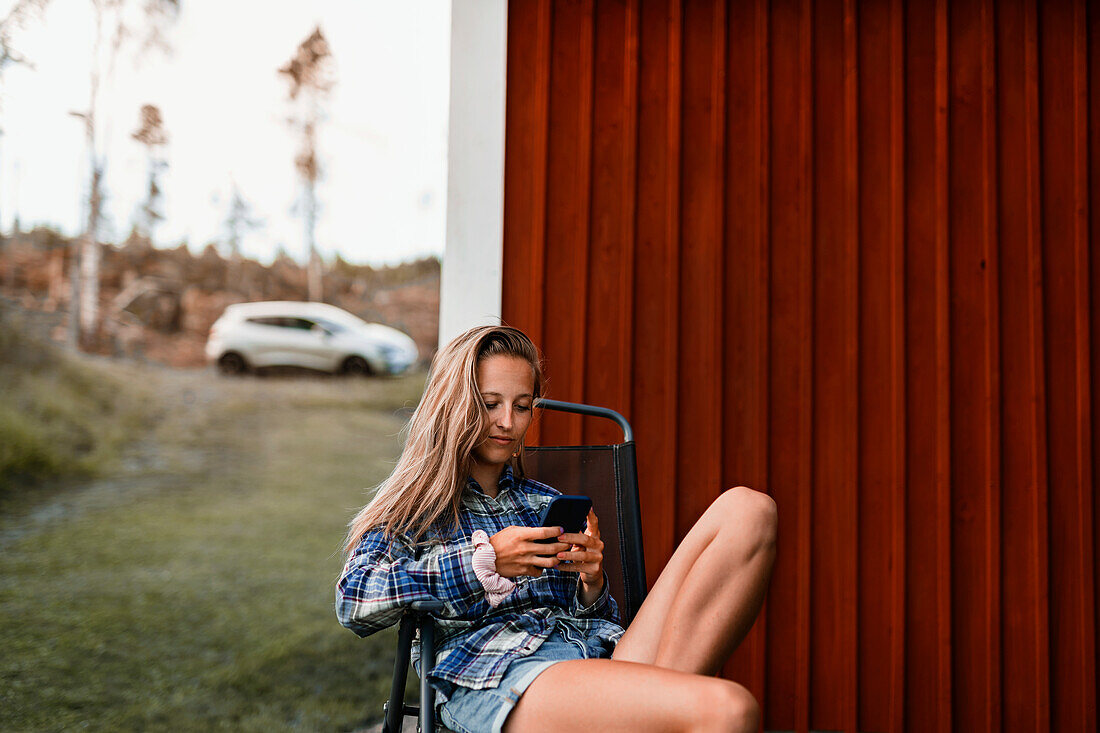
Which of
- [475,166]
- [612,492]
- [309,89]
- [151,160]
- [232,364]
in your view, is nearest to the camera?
[612,492]

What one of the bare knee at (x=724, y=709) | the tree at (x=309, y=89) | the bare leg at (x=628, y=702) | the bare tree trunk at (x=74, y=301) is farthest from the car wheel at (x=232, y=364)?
the bare knee at (x=724, y=709)

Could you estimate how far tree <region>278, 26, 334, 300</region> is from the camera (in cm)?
728

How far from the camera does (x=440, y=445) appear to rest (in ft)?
5.33

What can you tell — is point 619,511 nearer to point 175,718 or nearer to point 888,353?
point 888,353

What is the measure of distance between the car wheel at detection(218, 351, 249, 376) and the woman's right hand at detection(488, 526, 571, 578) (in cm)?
620

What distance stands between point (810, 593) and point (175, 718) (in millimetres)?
3533

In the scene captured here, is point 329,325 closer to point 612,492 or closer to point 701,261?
point 701,261

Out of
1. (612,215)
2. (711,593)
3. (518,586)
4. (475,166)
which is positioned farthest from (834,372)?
(518,586)

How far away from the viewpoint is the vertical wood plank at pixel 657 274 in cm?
276

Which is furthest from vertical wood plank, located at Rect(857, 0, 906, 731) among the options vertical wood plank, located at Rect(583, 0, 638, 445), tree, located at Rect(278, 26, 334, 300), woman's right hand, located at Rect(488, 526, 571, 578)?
tree, located at Rect(278, 26, 334, 300)

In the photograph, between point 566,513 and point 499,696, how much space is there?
1.07 ft

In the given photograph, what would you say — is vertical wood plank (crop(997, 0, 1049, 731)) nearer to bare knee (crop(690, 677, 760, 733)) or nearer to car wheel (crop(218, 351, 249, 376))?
bare knee (crop(690, 677, 760, 733))

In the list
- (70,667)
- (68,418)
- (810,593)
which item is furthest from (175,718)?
(810,593)

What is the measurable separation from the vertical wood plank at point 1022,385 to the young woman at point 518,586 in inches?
66.8
